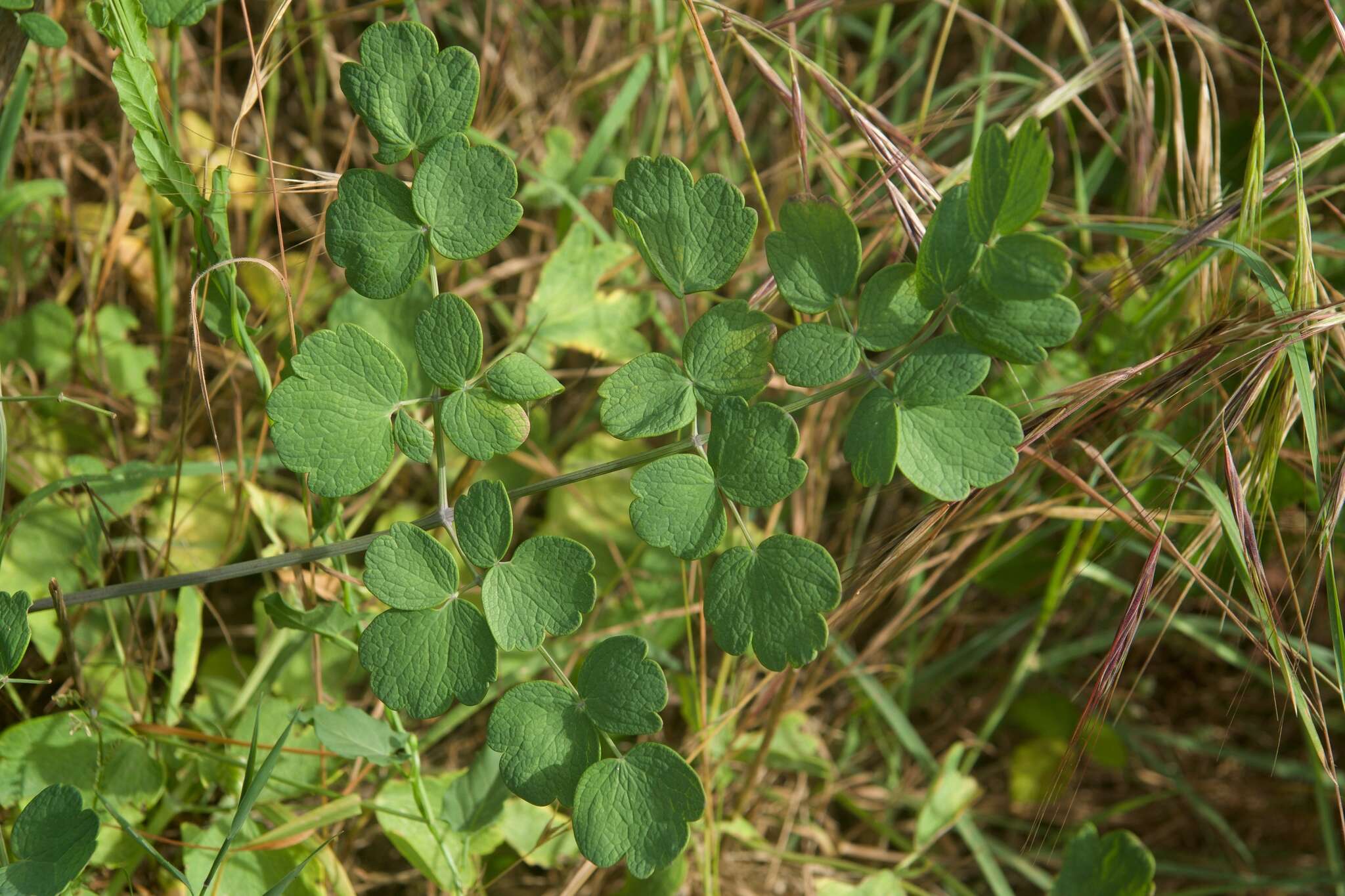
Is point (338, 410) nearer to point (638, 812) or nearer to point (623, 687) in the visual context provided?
point (623, 687)

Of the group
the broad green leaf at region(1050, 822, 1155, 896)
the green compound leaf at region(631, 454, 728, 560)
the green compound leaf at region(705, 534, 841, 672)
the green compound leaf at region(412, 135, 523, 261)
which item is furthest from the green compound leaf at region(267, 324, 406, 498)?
the broad green leaf at region(1050, 822, 1155, 896)

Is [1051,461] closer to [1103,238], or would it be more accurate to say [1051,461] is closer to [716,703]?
[716,703]

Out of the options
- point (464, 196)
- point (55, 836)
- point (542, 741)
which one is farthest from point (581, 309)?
point (55, 836)

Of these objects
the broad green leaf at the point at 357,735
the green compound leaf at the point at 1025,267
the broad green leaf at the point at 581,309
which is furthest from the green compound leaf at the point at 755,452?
the broad green leaf at the point at 581,309

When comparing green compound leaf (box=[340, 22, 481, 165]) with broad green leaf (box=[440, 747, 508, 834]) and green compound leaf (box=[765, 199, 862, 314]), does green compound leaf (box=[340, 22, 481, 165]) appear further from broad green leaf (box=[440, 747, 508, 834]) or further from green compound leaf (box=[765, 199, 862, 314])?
broad green leaf (box=[440, 747, 508, 834])

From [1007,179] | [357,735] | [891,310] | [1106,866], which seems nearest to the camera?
[1007,179]

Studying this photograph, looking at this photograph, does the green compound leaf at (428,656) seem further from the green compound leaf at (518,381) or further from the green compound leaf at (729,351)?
the green compound leaf at (729,351)

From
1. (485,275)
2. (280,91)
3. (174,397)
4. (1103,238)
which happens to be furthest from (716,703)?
(280,91)
